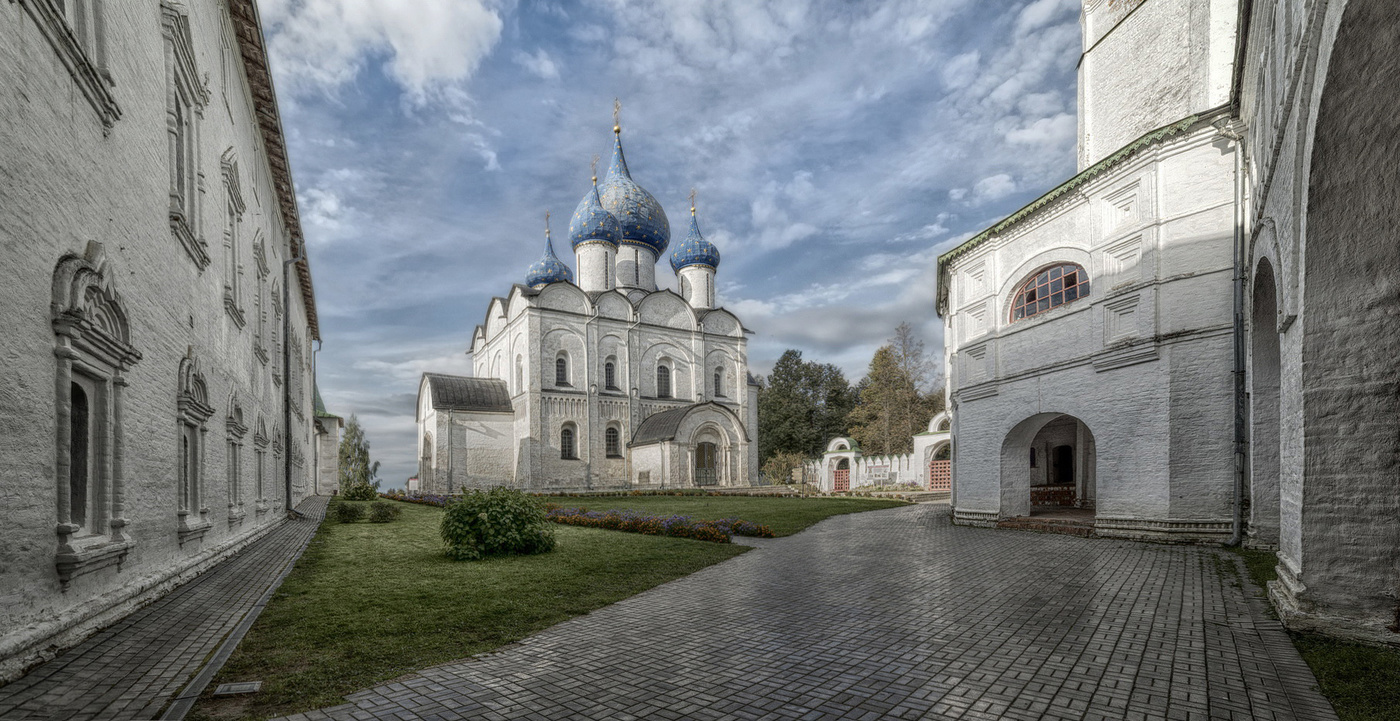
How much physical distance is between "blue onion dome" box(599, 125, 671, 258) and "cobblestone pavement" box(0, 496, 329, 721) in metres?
34.2

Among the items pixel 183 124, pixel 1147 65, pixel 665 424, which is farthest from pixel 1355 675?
pixel 665 424

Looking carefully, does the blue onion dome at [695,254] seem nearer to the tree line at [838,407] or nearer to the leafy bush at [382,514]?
the tree line at [838,407]

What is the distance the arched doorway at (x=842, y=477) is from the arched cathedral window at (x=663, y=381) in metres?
10.5

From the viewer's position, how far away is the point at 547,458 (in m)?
32.4

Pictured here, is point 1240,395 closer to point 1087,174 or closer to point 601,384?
point 1087,174

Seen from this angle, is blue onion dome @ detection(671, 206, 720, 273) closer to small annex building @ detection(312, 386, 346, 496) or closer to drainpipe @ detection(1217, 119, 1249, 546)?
small annex building @ detection(312, 386, 346, 496)

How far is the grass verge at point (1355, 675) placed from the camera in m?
4.03

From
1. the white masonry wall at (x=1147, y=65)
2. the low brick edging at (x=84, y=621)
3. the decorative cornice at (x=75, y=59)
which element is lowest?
the low brick edging at (x=84, y=621)

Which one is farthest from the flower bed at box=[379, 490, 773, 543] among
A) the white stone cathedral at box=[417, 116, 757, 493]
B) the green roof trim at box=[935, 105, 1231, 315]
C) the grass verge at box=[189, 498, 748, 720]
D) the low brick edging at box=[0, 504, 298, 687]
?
the white stone cathedral at box=[417, 116, 757, 493]

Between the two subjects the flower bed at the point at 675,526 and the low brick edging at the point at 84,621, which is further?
the flower bed at the point at 675,526

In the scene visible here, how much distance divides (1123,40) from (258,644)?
1817 centimetres

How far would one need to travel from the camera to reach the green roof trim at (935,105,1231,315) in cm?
1082

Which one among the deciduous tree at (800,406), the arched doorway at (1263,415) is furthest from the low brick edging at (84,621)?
the deciduous tree at (800,406)

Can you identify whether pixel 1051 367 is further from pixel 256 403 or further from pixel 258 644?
pixel 256 403
